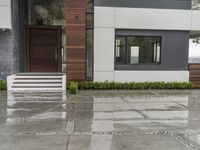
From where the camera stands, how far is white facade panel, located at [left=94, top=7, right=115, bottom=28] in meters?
12.6

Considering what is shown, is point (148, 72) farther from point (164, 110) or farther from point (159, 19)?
point (164, 110)

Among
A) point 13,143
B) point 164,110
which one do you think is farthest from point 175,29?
point 13,143

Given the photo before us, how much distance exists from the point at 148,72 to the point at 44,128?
8360 millimetres

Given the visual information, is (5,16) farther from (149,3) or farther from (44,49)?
(149,3)

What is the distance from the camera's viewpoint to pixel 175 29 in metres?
13.1

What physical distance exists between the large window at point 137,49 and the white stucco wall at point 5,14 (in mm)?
5214

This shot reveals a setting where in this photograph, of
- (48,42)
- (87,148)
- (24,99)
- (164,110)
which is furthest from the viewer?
(48,42)

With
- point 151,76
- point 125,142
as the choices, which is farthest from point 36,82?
point 125,142

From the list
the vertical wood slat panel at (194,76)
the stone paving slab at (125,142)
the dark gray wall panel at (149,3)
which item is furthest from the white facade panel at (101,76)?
the stone paving slab at (125,142)

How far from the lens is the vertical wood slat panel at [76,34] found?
469 inches

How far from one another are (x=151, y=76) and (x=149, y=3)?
3640 mm

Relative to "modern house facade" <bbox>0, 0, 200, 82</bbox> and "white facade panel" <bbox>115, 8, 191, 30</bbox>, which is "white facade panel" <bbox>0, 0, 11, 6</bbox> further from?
"white facade panel" <bbox>115, 8, 191, 30</bbox>

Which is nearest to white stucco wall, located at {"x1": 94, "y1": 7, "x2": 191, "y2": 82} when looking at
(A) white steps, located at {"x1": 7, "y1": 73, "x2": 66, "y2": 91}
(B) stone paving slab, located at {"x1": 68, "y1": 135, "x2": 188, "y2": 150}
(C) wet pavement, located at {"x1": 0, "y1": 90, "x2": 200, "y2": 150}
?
(A) white steps, located at {"x1": 7, "y1": 73, "x2": 66, "y2": 91}

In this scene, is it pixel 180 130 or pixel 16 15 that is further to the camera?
pixel 16 15
